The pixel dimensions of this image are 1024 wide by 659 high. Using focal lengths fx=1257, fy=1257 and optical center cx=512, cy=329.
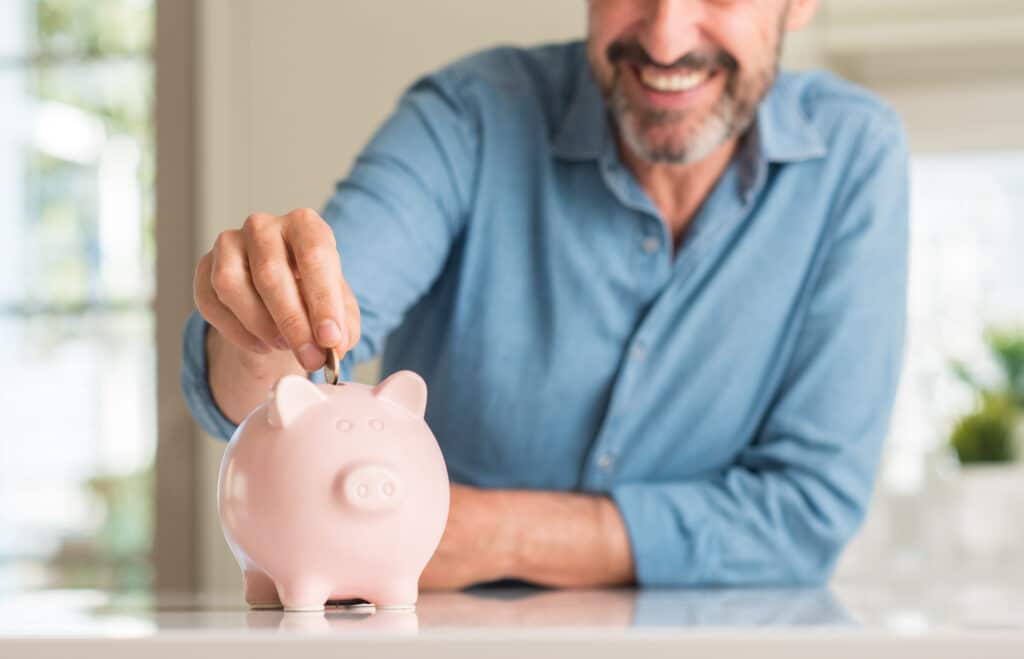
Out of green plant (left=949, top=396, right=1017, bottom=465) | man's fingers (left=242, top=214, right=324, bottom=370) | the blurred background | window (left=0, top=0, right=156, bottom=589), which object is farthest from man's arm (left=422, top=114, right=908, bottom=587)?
window (left=0, top=0, right=156, bottom=589)

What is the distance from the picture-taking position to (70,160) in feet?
10.1

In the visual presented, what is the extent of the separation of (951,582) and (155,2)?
6.77ft

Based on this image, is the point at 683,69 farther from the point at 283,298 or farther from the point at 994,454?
the point at 994,454

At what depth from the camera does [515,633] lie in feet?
2.00

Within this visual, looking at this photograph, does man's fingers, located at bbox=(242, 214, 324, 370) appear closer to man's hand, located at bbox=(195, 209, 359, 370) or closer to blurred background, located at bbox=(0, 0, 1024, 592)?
man's hand, located at bbox=(195, 209, 359, 370)

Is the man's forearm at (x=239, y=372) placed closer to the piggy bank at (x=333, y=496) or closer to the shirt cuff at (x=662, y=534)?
the piggy bank at (x=333, y=496)

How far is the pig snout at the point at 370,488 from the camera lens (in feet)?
2.34

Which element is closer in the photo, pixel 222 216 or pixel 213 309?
pixel 213 309

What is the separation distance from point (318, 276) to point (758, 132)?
786mm

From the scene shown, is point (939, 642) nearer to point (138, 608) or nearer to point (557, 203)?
point (138, 608)

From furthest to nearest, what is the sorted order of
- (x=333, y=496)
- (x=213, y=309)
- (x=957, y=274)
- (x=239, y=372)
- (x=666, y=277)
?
1. (x=957, y=274)
2. (x=666, y=277)
3. (x=239, y=372)
4. (x=213, y=309)
5. (x=333, y=496)

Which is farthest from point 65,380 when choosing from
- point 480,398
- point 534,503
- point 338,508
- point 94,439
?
point 338,508

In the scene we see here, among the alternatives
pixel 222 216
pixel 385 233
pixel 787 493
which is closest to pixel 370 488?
pixel 385 233

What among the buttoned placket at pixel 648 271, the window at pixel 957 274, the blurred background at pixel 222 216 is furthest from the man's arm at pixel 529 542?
the window at pixel 957 274
